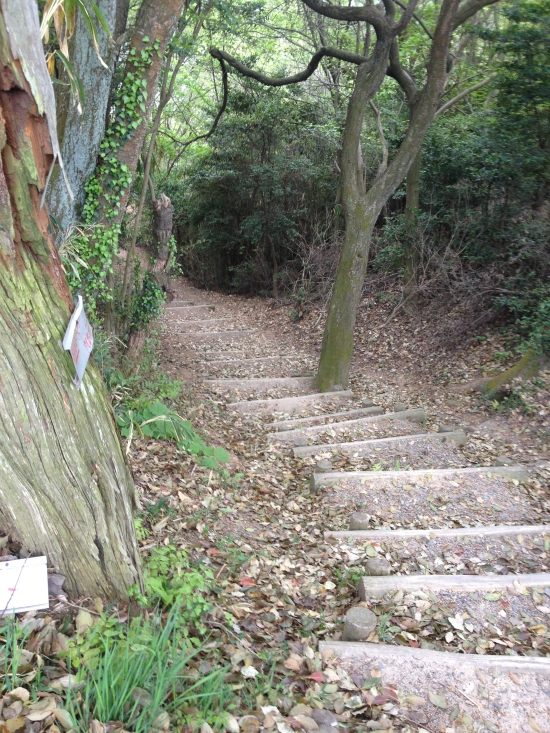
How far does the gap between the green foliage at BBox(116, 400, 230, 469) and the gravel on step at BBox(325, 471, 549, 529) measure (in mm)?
1098

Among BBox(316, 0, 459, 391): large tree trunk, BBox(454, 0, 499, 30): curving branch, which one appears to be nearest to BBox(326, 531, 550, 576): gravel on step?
BBox(316, 0, 459, 391): large tree trunk

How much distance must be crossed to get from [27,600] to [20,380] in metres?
0.86

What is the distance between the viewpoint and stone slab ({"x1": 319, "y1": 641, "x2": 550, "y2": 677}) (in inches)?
103

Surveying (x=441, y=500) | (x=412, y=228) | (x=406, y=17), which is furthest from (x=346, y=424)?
(x=406, y=17)

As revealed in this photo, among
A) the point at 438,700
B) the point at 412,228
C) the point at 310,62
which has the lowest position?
the point at 438,700

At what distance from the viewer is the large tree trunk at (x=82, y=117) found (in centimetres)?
475

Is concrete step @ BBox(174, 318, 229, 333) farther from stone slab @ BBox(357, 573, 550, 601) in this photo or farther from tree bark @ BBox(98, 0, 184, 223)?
stone slab @ BBox(357, 573, 550, 601)

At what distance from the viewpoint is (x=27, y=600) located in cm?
212

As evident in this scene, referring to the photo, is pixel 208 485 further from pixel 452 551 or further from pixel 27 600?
pixel 27 600

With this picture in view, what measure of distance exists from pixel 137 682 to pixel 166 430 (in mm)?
3022

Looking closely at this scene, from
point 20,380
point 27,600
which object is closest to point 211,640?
point 27,600

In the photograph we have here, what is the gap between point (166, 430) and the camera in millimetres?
4957

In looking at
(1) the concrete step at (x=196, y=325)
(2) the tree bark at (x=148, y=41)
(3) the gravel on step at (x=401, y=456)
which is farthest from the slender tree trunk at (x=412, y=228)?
(2) the tree bark at (x=148, y=41)

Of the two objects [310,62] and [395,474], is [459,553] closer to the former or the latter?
[395,474]
